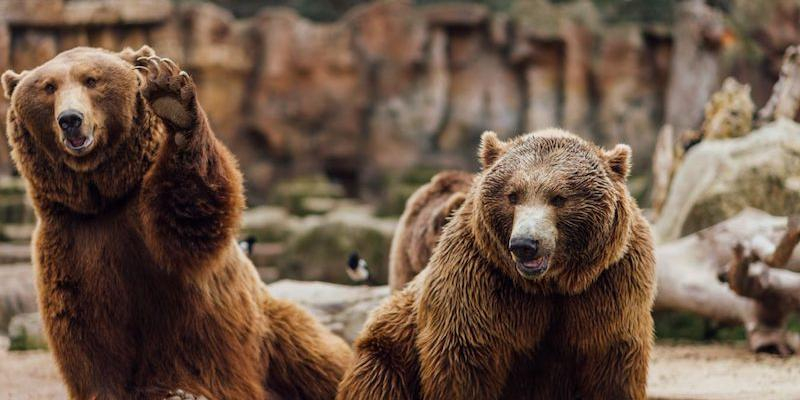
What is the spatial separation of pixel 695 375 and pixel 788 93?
490 cm

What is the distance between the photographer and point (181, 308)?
4535 mm

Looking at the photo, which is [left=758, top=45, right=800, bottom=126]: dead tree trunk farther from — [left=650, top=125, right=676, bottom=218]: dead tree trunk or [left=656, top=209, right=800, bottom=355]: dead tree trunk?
[left=656, top=209, right=800, bottom=355]: dead tree trunk

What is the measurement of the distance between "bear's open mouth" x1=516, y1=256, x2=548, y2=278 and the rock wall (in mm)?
17214

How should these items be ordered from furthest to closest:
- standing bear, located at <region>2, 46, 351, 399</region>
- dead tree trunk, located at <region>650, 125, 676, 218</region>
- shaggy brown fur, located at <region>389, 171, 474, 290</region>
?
dead tree trunk, located at <region>650, 125, 676, 218</region>
shaggy brown fur, located at <region>389, 171, 474, 290</region>
standing bear, located at <region>2, 46, 351, 399</region>

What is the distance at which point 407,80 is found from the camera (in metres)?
21.3

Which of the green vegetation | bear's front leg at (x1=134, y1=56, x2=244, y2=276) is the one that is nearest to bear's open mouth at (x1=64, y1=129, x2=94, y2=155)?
bear's front leg at (x1=134, y1=56, x2=244, y2=276)

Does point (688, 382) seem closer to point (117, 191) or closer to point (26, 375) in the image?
point (117, 191)

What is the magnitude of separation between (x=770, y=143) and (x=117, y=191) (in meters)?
6.46

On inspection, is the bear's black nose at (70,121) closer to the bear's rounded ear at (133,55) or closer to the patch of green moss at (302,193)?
the bear's rounded ear at (133,55)

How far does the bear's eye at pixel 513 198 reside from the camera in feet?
12.3

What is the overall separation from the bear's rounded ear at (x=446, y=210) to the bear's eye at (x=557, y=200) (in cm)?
218

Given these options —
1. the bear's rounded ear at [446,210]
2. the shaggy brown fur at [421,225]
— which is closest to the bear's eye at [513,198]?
the bear's rounded ear at [446,210]

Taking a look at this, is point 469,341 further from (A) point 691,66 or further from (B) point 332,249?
(A) point 691,66

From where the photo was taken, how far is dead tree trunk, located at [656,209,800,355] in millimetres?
7004
